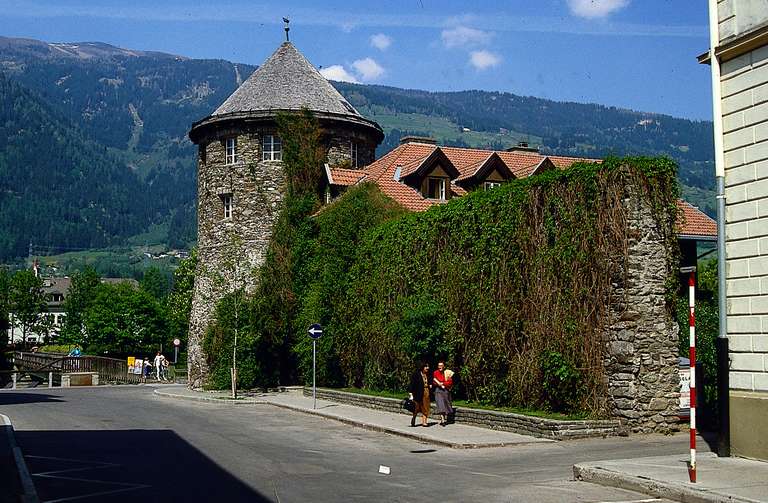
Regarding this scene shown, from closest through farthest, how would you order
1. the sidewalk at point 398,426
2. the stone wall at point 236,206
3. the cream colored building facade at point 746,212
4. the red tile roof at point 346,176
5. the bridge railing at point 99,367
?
the cream colored building facade at point 746,212, the sidewalk at point 398,426, the red tile roof at point 346,176, the stone wall at point 236,206, the bridge railing at point 99,367

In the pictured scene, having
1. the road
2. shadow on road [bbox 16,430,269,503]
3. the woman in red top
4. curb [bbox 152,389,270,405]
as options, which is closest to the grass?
the woman in red top

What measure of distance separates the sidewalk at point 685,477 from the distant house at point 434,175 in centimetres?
2071

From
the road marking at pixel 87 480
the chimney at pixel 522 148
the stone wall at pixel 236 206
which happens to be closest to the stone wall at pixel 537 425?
the road marking at pixel 87 480

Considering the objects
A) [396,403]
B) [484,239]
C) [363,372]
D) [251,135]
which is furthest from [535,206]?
[251,135]

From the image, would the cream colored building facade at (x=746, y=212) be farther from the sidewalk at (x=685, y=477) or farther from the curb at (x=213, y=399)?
the curb at (x=213, y=399)

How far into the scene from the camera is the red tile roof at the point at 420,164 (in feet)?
119

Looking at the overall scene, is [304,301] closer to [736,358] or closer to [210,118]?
[210,118]

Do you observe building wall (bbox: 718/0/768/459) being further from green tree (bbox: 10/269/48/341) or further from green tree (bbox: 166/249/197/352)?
green tree (bbox: 10/269/48/341)

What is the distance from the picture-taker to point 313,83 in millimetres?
45469

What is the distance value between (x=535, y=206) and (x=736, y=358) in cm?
805

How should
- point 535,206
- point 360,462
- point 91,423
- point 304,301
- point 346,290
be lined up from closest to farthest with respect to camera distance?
point 360,462 → point 535,206 → point 91,423 → point 346,290 → point 304,301

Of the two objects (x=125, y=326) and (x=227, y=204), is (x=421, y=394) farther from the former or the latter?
(x=125, y=326)

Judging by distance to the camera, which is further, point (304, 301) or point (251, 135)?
point (251, 135)

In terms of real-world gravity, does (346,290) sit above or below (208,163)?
below
